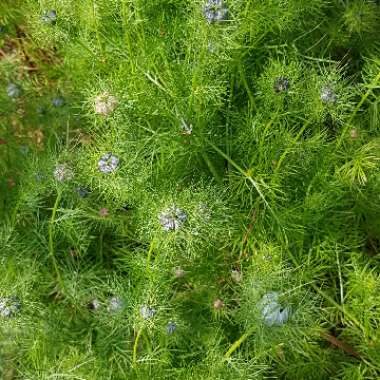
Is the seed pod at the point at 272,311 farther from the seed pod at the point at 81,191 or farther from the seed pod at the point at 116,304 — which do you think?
the seed pod at the point at 81,191

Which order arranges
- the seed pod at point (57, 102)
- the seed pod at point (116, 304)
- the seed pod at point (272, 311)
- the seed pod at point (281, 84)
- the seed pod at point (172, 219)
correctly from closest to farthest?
the seed pod at point (172, 219) < the seed pod at point (272, 311) < the seed pod at point (281, 84) < the seed pod at point (116, 304) < the seed pod at point (57, 102)

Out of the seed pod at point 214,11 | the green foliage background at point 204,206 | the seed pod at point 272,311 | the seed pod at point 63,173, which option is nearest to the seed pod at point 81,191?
the green foliage background at point 204,206

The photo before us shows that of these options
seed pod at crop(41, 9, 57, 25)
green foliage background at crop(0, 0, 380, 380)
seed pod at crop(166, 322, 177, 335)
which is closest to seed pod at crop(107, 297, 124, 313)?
green foliage background at crop(0, 0, 380, 380)

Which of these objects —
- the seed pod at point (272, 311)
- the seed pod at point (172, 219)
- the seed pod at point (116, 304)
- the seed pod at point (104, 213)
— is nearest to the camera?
the seed pod at point (172, 219)

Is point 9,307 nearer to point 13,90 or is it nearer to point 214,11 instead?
point 13,90

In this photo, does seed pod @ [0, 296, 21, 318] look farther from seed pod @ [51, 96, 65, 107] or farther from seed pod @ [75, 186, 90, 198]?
seed pod @ [51, 96, 65, 107]

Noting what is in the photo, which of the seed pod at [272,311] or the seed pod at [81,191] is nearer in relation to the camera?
the seed pod at [272,311]
